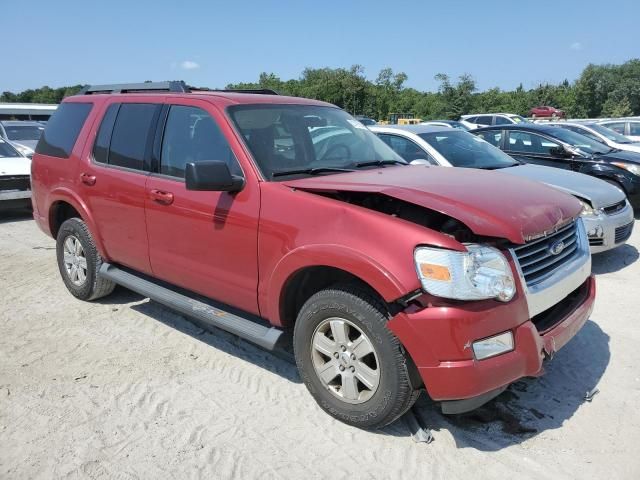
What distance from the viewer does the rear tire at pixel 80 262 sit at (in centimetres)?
498

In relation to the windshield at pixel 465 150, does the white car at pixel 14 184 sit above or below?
below

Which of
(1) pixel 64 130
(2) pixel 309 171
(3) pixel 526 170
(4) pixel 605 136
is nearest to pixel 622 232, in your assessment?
(3) pixel 526 170

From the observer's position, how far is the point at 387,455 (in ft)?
9.57

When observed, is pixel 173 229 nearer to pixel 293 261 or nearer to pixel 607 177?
pixel 293 261

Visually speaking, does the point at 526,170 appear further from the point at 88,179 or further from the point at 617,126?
the point at 617,126

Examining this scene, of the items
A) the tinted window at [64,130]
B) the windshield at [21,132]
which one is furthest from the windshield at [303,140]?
the windshield at [21,132]

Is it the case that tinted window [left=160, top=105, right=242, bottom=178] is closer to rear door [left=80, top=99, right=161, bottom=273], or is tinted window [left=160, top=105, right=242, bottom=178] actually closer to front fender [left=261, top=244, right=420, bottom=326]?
rear door [left=80, top=99, right=161, bottom=273]

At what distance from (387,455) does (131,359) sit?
2187 mm

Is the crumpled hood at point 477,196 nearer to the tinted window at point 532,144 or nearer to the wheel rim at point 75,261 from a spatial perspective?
the wheel rim at point 75,261

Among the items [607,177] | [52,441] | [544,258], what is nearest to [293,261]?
[544,258]

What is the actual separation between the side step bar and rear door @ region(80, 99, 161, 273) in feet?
0.40

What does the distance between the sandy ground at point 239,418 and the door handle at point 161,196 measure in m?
1.21

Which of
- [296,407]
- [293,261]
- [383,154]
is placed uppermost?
→ [383,154]

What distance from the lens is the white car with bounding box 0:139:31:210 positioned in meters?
9.54
